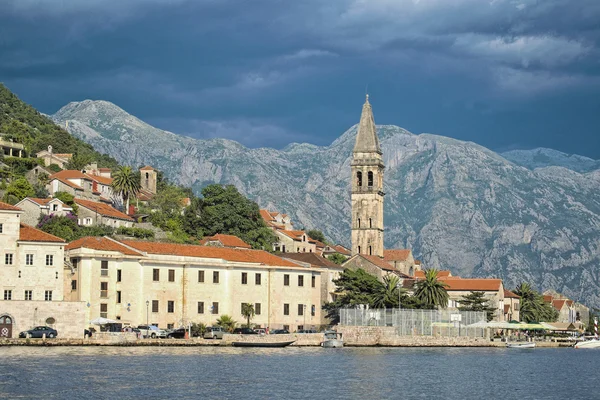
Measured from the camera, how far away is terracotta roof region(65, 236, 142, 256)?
106 metres

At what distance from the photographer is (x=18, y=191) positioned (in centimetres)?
13138

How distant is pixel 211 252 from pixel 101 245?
546 inches

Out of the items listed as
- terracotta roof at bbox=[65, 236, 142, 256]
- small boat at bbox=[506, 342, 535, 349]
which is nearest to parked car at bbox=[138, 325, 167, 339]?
terracotta roof at bbox=[65, 236, 142, 256]

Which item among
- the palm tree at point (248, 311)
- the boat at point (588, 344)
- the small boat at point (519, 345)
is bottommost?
the boat at point (588, 344)

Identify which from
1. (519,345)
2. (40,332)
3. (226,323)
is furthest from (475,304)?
(40,332)

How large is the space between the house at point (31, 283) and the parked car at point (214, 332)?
51.2 ft

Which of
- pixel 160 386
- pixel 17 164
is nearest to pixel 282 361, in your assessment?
pixel 160 386

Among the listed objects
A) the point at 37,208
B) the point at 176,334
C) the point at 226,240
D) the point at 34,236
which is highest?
the point at 37,208

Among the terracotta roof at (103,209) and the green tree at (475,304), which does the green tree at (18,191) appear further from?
the green tree at (475,304)

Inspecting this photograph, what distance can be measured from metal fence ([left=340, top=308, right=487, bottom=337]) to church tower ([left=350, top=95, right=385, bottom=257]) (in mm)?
46301

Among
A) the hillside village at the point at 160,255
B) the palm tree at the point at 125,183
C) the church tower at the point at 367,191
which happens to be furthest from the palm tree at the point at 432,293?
the palm tree at the point at 125,183

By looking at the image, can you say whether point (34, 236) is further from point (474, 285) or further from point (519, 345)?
point (474, 285)

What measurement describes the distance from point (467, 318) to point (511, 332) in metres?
32.4

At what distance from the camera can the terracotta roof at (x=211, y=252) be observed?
366 feet
